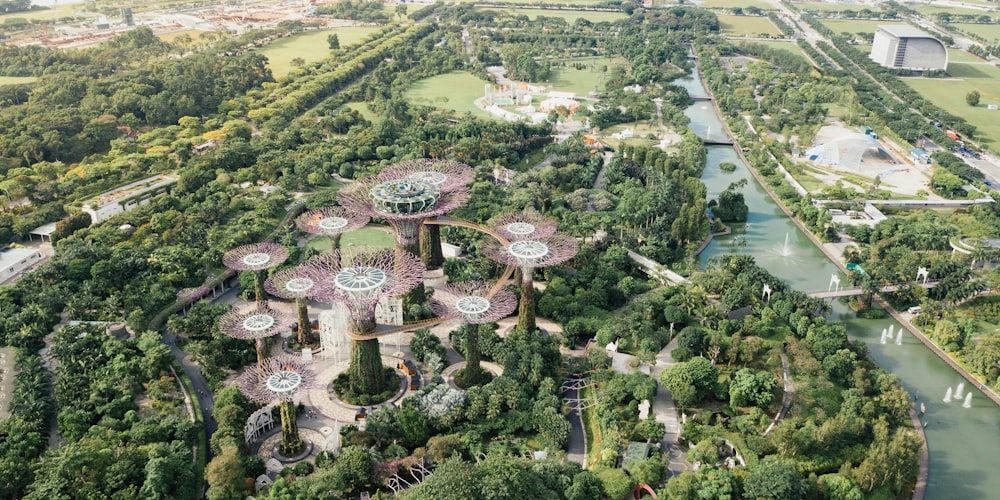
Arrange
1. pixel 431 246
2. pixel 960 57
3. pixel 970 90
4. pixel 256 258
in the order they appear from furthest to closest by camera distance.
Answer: pixel 960 57, pixel 970 90, pixel 431 246, pixel 256 258

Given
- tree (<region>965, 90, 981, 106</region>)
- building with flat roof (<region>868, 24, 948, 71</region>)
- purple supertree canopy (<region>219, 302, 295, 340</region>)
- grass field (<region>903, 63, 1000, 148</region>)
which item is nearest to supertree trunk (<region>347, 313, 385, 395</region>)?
purple supertree canopy (<region>219, 302, 295, 340</region>)

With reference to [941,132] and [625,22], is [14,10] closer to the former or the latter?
[625,22]

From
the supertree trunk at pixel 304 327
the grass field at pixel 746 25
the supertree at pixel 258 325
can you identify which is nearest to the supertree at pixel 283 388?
the supertree at pixel 258 325

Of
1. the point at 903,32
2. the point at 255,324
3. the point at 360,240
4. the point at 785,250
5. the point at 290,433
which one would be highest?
the point at 903,32

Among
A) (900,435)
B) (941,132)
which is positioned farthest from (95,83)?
(941,132)

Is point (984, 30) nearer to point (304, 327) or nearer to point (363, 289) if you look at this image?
point (304, 327)

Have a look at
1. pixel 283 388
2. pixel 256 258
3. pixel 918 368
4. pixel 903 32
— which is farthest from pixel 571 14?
pixel 283 388

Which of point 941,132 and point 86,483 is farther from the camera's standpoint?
point 941,132
